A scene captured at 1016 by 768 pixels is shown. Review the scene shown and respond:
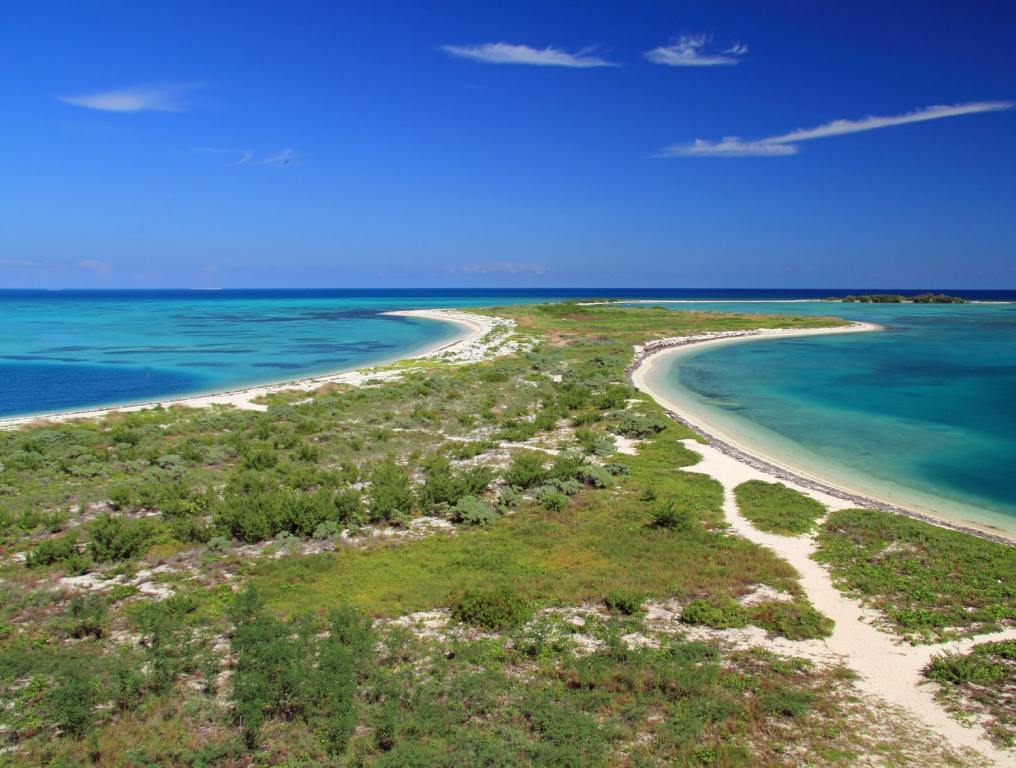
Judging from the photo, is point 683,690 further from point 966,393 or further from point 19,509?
point 966,393

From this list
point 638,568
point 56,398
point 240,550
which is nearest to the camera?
point 638,568

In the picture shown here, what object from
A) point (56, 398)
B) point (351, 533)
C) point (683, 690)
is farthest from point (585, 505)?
point (56, 398)

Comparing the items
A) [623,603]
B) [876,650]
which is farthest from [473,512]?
[876,650]

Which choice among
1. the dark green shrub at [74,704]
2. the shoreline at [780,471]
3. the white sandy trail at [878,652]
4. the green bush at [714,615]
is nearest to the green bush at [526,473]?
the white sandy trail at [878,652]

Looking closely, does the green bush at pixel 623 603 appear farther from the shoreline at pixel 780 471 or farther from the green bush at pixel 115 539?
the green bush at pixel 115 539

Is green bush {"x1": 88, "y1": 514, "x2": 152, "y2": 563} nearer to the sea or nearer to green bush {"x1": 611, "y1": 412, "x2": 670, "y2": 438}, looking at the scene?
green bush {"x1": 611, "y1": 412, "x2": 670, "y2": 438}

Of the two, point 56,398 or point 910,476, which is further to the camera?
point 56,398

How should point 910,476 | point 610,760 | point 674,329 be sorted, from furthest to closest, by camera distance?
point 674,329
point 910,476
point 610,760
